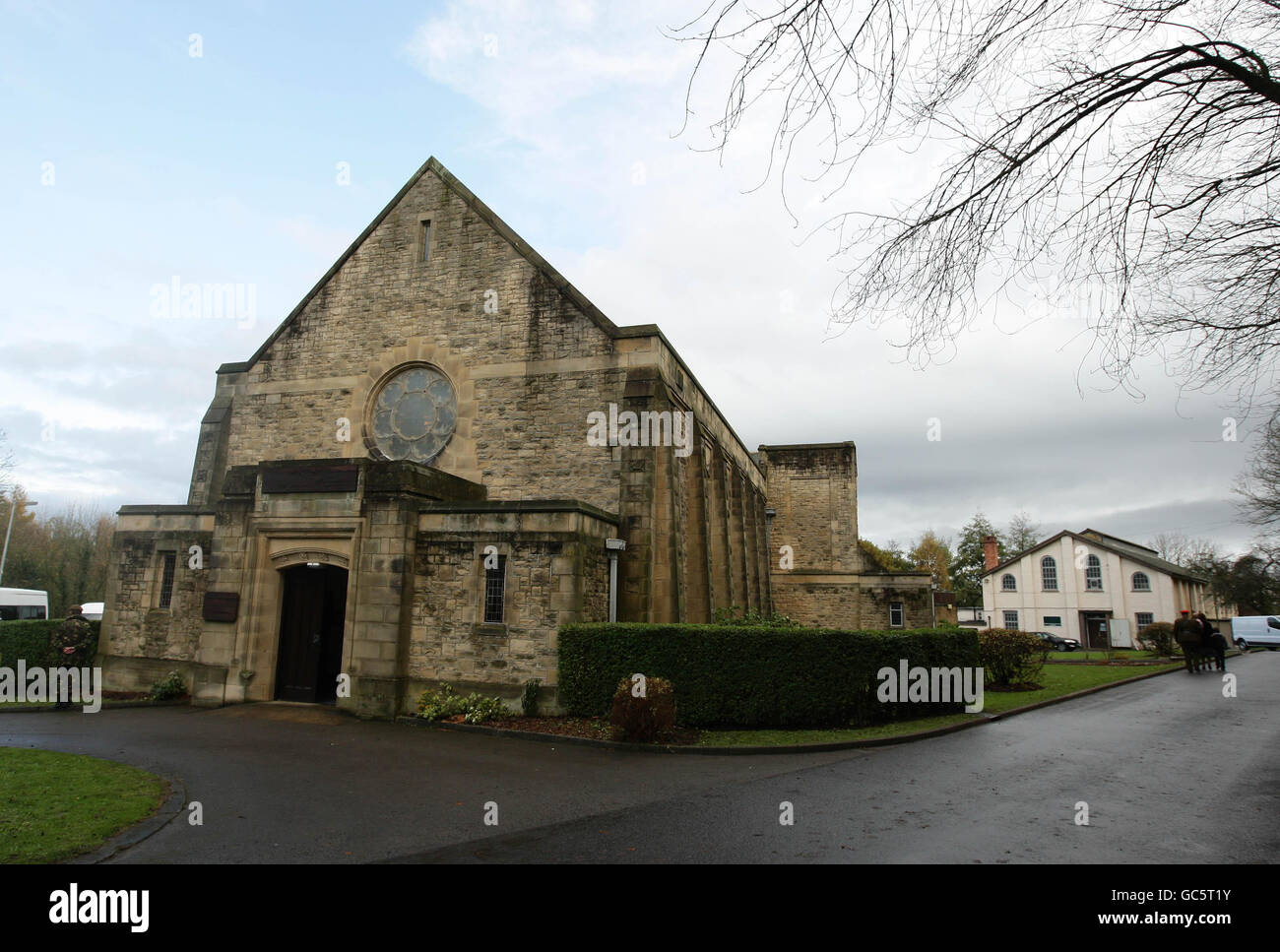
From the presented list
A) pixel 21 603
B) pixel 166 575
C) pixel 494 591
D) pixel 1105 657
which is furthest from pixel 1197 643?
pixel 21 603

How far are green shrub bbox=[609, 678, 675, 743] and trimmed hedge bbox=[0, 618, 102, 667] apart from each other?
13.6 m

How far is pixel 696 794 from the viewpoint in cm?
798

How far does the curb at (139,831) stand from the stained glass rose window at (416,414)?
11335mm

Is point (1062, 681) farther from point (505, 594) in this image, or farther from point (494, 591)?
point (494, 591)

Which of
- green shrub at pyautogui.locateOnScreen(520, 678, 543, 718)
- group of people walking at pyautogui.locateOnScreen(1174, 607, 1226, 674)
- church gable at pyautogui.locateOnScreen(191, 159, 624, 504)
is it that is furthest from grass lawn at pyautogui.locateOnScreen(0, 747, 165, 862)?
group of people walking at pyautogui.locateOnScreen(1174, 607, 1226, 674)

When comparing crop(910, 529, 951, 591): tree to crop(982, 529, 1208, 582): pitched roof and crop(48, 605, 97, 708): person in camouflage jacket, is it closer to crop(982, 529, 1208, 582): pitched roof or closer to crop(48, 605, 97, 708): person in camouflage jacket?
crop(982, 529, 1208, 582): pitched roof

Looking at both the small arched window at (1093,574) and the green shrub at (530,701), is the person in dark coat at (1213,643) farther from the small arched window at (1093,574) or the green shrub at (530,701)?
the small arched window at (1093,574)

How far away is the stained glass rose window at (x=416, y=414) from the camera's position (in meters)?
18.6

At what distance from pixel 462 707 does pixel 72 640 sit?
980 centimetres
